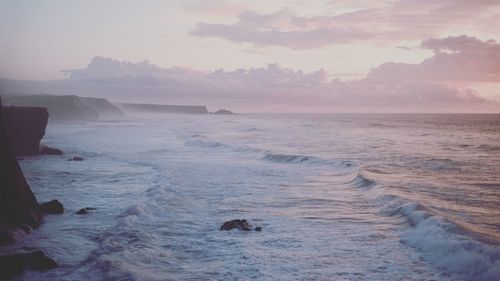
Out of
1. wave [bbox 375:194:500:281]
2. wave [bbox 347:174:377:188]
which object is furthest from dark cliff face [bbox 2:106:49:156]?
wave [bbox 375:194:500:281]

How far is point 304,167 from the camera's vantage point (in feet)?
94.5

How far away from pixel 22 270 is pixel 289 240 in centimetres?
666

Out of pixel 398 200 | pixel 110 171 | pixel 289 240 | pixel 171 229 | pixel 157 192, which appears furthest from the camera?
pixel 110 171

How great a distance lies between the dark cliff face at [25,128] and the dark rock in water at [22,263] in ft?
77.1

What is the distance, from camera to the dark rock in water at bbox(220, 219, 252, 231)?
1324cm

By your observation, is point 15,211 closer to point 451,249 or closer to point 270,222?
point 270,222

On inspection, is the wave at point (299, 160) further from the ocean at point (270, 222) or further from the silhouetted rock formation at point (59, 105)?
the silhouetted rock formation at point (59, 105)

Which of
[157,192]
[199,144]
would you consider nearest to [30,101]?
[199,144]

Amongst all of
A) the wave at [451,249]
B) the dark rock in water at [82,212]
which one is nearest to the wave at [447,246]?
the wave at [451,249]

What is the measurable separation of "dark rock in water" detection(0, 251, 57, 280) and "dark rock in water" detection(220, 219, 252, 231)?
16.7 ft

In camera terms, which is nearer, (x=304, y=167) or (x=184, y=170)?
(x=184, y=170)

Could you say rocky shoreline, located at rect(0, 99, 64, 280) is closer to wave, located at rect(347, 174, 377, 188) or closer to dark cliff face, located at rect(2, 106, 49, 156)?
wave, located at rect(347, 174, 377, 188)

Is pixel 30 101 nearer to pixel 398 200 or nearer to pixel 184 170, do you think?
pixel 184 170

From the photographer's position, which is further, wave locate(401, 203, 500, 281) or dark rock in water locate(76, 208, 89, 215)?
dark rock in water locate(76, 208, 89, 215)
